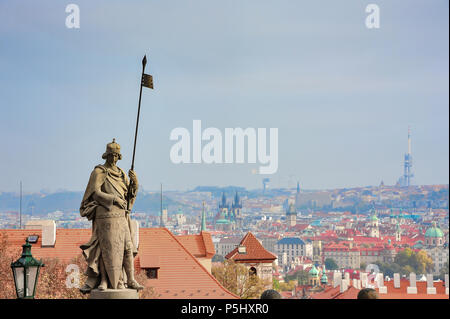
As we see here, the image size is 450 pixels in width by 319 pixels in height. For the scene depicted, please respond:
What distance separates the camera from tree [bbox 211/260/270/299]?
194 ft

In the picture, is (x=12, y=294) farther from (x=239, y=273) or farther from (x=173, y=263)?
(x=239, y=273)

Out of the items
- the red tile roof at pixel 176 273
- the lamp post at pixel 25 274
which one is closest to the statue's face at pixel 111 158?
the lamp post at pixel 25 274

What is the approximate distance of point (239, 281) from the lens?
62344 mm

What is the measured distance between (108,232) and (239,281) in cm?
4823

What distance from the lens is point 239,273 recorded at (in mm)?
62969

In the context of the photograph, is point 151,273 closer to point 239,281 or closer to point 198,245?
point 239,281

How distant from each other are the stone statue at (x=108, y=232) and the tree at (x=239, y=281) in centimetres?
4354

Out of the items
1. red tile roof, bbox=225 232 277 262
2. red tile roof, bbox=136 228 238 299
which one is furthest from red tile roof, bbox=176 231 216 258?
red tile roof, bbox=225 232 277 262

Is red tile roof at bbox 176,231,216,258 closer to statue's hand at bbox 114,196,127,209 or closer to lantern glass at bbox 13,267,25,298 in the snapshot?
statue's hand at bbox 114,196,127,209

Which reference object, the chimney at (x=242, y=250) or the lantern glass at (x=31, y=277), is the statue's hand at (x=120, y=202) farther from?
the chimney at (x=242, y=250)
